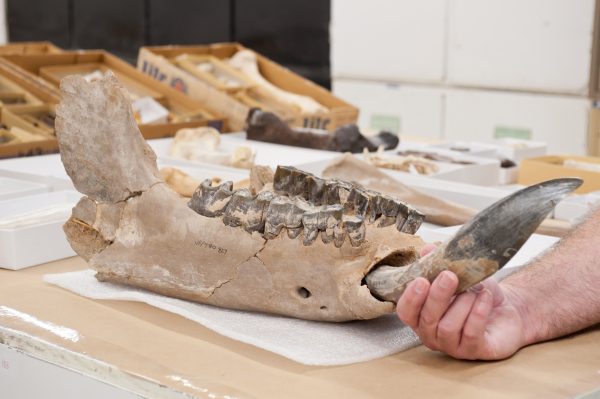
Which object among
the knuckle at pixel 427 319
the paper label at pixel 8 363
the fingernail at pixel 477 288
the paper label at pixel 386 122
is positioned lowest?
the paper label at pixel 386 122

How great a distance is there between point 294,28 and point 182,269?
4659 millimetres

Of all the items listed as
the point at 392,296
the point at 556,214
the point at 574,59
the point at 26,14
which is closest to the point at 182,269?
the point at 392,296

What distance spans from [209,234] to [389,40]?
3796mm

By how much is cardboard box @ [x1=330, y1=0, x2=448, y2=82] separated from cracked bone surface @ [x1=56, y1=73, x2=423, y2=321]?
3.52 meters

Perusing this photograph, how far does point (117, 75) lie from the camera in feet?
11.8

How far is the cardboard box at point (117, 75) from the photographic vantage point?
329cm

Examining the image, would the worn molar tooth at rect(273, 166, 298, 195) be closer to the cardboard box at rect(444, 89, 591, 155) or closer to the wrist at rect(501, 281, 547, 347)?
the wrist at rect(501, 281, 547, 347)

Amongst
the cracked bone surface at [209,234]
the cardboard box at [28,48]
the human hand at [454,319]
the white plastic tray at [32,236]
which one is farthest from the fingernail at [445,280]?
the cardboard box at [28,48]

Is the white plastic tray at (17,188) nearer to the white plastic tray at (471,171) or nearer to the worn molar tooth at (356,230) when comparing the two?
the white plastic tray at (471,171)

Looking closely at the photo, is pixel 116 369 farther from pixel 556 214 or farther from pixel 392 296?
pixel 556 214

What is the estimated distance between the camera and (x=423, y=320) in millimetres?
1275

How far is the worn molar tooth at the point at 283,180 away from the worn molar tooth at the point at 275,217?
89mm

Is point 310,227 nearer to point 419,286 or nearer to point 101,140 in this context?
point 419,286

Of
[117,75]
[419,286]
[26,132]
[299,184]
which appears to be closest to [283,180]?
[299,184]
